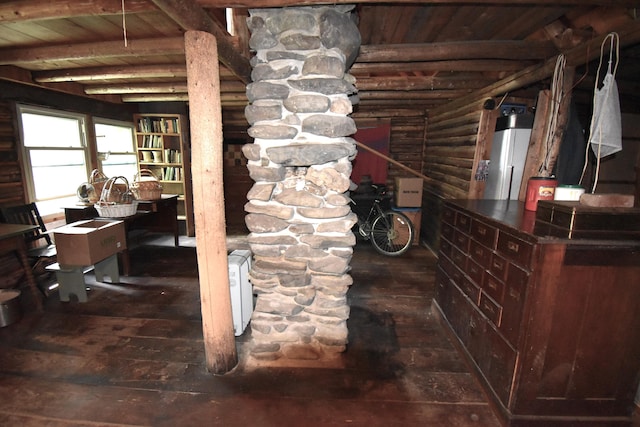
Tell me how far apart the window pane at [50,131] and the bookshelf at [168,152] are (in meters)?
1.00

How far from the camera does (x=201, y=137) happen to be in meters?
1.71

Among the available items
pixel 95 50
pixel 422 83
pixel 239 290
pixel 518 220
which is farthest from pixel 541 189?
pixel 95 50

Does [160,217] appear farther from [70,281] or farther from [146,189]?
[70,281]

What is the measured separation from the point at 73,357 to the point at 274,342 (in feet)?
5.11

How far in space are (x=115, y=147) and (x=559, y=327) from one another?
20.4 ft

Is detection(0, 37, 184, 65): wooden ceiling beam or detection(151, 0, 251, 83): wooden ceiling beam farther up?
detection(0, 37, 184, 65): wooden ceiling beam

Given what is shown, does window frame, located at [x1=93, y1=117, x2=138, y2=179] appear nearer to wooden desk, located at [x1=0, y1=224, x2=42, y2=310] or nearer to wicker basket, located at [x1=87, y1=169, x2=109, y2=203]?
wicker basket, located at [x1=87, y1=169, x2=109, y2=203]

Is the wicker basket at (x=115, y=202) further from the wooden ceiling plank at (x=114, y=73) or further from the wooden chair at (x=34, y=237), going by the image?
the wooden ceiling plank at (x=114, y=73)

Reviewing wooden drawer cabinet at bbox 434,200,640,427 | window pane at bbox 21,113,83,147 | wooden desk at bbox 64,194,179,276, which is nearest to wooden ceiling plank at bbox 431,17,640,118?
wooden drawer cabinet at bbox 434,200,640,427

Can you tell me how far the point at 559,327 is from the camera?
1.55m

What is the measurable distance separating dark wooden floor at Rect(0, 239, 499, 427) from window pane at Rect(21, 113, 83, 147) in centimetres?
216

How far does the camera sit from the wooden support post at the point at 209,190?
65.4 inches

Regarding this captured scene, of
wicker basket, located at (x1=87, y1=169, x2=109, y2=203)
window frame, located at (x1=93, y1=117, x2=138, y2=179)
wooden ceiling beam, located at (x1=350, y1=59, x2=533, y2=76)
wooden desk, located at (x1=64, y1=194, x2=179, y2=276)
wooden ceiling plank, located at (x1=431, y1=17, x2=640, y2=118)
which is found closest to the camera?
wooden ceiling plank, located at (x1=431, y1=17, x2=640, y2=118)

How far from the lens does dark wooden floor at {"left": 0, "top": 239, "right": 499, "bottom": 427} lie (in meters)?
1.73
